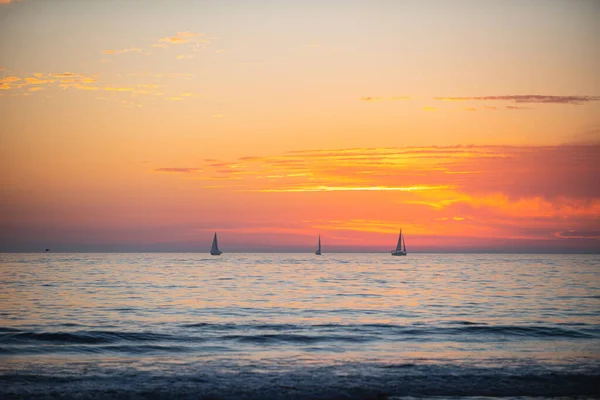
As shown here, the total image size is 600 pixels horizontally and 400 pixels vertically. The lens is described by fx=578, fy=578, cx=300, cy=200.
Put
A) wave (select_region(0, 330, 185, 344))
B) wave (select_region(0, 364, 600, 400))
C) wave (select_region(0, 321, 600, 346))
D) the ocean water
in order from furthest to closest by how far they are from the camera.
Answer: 1. wave (select_region(0, 321, 600, 346))
2. wave (select_region(0, 330, 185, 344))
3. the ocean water
4. wave (select_region(0, 364, 600, 400))

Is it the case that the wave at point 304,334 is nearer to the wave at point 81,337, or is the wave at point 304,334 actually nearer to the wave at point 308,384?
the wave at point 81,337

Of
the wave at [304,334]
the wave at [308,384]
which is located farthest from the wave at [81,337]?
the wave at [308,384]

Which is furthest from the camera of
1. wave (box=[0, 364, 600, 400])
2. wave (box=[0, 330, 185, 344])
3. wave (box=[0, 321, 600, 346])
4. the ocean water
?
wave (box=[0, 321, 600, 346])

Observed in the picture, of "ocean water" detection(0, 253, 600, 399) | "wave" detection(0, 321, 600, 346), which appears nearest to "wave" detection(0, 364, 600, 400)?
"ocean water" detection(0, 253, 600, 399)

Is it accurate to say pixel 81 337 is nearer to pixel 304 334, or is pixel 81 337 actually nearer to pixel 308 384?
pixel 304 334

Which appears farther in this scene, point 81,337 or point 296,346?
point 81,337

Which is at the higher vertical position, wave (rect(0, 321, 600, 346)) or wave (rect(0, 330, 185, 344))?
wave (rect(0, 330, 185, 344))

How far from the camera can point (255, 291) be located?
56969mm

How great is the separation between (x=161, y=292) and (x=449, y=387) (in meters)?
40.7

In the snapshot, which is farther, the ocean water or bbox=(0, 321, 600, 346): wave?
bbox=(0, 321, 600, 346): wave

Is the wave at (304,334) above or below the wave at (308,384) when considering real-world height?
below

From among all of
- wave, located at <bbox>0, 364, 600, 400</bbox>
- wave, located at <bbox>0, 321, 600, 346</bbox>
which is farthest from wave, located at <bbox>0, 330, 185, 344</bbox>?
wave, located at <bbox>0, 364, 600, 400</bbox>

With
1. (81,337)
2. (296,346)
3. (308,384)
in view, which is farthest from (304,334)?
(308,384)

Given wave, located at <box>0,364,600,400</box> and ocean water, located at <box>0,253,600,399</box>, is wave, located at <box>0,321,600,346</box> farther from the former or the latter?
wave, located at <box>0,364,600,400</box>
